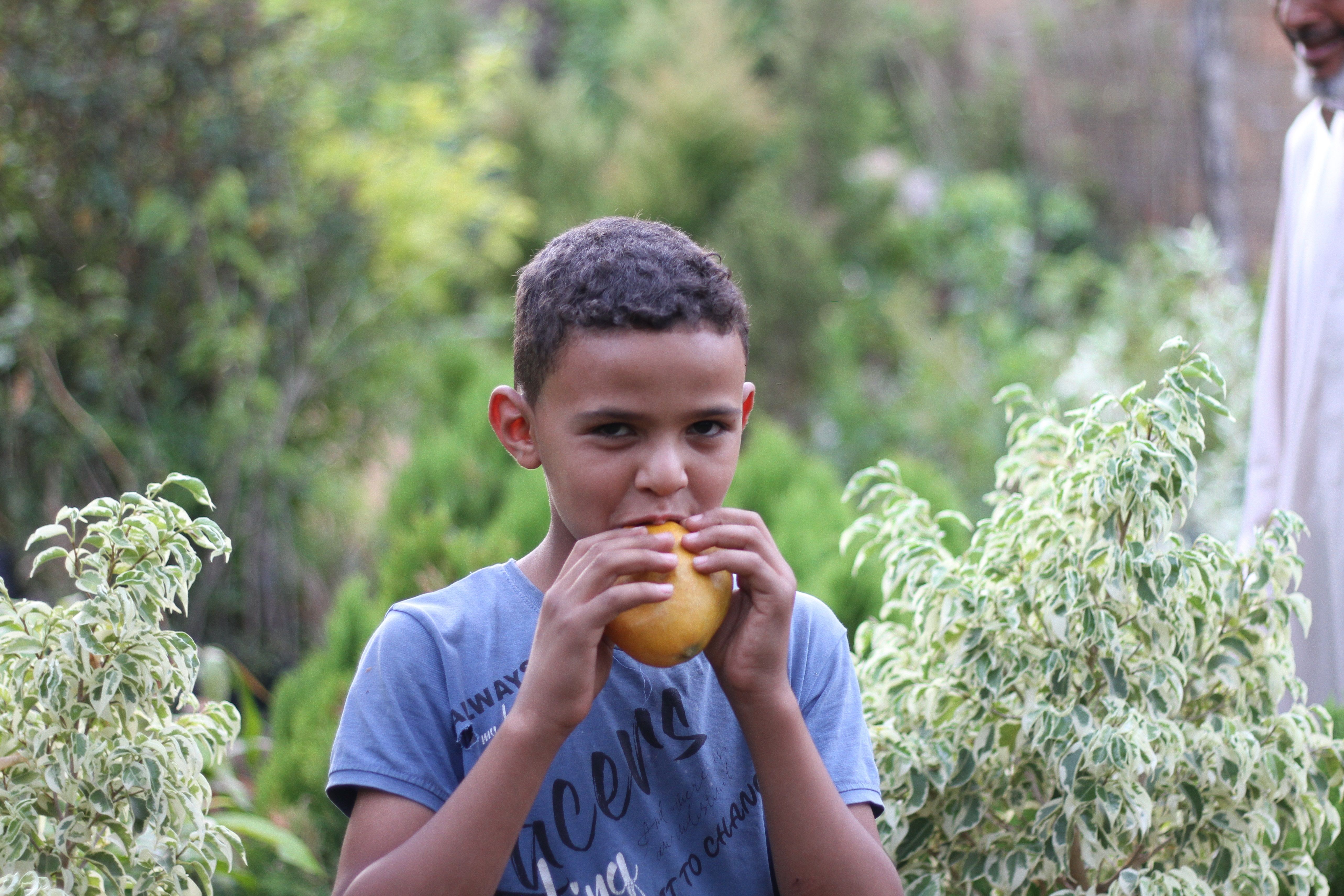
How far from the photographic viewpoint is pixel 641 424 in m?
1.41

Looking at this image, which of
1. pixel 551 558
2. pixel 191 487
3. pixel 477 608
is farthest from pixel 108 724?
pixel 551 558

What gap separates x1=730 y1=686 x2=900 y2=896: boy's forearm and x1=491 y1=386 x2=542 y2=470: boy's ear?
15.9 inches

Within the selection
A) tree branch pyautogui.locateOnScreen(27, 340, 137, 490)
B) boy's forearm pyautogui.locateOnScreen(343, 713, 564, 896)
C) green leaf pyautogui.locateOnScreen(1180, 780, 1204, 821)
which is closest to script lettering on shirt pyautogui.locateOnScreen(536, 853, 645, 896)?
boy's forearm pyautogui.locateOnScreen(343, 713, 564, 896)

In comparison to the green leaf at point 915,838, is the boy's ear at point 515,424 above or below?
above

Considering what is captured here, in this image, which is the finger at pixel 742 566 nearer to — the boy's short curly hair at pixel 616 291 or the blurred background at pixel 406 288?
the boy's short curly hair at pixel 616 291

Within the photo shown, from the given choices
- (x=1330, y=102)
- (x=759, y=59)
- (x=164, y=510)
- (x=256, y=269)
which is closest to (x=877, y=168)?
(x=759, y=59)

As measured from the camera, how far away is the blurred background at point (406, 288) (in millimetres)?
4176

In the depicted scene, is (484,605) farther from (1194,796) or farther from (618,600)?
(1194,796)

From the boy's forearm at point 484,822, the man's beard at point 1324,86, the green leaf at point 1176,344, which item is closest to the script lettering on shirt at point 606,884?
the boy's forearm at point 484,822

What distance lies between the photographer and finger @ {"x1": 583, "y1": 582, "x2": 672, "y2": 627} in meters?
1.30

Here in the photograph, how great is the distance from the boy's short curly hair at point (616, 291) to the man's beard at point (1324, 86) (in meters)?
1.99

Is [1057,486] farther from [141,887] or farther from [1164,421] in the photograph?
[141,887]

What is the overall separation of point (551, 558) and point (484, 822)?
1.25 ft

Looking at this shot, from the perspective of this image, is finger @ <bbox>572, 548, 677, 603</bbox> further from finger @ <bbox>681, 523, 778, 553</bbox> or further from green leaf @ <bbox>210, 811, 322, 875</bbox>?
green leaf @ <bbox>210, 811, 322, 875</bbox>
